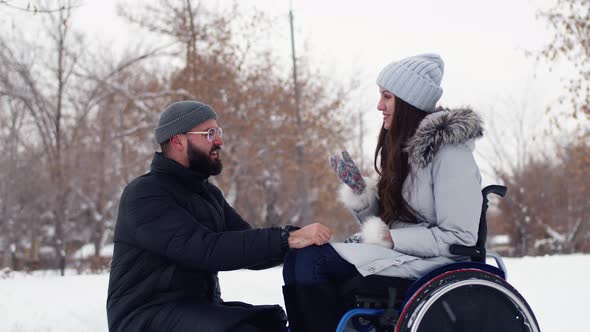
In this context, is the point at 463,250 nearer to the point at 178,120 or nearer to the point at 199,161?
the point at 199,161

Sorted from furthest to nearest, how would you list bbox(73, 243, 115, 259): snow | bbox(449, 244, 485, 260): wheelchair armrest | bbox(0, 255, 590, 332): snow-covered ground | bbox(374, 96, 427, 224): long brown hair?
bbox(73, 243, 115, 259): snow < bbox(0, 255, 590, 332): snow-covered ground < bbox(374, 96, 427, 224): long brown hair < bbox(449, 244, 485, 260): wheelchair armrest

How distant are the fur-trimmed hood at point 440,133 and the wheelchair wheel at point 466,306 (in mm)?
585

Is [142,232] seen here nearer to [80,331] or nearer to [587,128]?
[80,331]

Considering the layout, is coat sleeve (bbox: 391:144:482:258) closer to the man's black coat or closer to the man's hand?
the man's hand

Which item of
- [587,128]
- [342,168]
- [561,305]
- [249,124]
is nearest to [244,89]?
[249,124]

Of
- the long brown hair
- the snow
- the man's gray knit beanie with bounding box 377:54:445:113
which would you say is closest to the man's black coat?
the long brown hair

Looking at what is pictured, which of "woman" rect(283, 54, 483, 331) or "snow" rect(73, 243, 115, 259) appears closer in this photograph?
"woman" rect(283, 54, 483, 331)

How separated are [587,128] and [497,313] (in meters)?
11.7

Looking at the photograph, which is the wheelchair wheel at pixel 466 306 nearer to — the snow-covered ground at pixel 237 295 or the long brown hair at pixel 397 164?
the long brown hair at pixel 397 164

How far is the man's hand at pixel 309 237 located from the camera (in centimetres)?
274

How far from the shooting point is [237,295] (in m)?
6.24

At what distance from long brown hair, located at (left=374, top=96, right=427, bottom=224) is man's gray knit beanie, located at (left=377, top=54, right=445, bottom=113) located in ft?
0.15

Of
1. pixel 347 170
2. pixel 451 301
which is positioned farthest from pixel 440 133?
pixel 451 301

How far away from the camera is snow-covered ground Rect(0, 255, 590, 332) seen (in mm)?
5031
